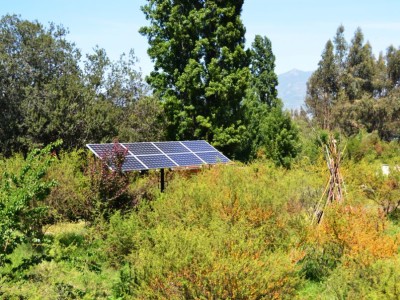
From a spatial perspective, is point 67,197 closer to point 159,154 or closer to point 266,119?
point 159,154

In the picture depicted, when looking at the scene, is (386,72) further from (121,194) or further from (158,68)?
(121,194)

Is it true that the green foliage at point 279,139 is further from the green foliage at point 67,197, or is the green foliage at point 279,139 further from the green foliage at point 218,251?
the green foliage at point 67,197

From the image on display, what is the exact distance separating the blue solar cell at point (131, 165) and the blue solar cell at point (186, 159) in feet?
4.90

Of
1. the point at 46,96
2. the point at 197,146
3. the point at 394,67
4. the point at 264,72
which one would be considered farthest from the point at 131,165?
the point at 394,67

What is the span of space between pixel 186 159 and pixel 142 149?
1420mm

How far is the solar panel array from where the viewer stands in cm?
1128

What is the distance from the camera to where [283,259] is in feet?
20.2

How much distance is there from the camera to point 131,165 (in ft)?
37.6

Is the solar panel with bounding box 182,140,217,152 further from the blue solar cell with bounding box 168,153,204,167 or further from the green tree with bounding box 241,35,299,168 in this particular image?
the green tree with bounding box 241,35,299,168

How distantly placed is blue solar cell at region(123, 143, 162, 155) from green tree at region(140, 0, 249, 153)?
9.64 meters

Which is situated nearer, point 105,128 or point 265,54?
point 105,128

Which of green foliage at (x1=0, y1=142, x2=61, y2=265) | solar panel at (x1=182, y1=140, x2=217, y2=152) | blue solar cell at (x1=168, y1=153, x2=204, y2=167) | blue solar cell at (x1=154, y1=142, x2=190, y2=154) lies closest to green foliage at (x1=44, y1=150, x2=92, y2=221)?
blue solar cell at (x1=168, y1=153, x2=204, y2=167)

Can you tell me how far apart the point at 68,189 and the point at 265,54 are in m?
26.3

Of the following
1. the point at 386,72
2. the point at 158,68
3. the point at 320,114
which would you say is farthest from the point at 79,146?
the point at 386,72
